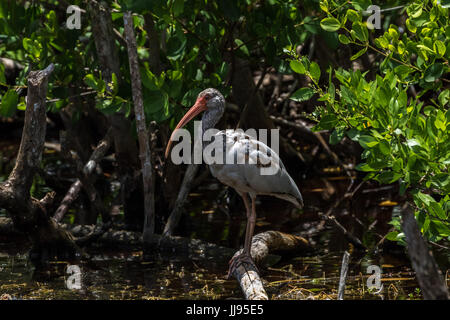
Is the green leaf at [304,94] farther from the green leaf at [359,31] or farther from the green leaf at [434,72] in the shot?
the green leaf at [434,72]

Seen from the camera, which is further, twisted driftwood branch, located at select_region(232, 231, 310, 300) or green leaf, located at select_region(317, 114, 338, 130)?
green leaf, located at select_region(317, 114, 338, 130)

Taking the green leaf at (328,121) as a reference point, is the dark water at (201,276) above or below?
below

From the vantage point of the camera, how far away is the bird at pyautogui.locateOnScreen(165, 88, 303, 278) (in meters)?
6.91

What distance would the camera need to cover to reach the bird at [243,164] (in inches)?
272

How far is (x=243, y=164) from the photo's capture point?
22.7 feet

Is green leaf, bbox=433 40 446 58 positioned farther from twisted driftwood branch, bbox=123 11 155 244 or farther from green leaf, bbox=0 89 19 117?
green leaf, bbox=0 89 19 117

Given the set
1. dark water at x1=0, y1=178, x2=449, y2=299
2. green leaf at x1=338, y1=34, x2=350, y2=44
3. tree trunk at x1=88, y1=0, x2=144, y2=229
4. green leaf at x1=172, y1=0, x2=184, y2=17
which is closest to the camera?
green leaf at x1=338, y1=34, x2=350, y2=44

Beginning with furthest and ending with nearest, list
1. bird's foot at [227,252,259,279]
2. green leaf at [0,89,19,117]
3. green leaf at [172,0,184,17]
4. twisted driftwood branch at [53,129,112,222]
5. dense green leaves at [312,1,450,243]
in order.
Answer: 1. twisted driftwood branch at [53,129,112,222]
2. green leaf at [0,89,19,117]
3. green leaf at [172,0,184,17]
4. bird's foot at [227,252,259,279]
5. dense green leaves at [312,1,450,243]

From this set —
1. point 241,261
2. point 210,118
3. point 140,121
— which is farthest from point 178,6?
point 241,261

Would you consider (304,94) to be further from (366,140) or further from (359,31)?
(366,140)

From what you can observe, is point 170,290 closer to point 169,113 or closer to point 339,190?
point 169,113

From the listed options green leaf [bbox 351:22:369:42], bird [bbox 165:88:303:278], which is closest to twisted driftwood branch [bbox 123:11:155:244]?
bird [bbox 165:88:303:278]

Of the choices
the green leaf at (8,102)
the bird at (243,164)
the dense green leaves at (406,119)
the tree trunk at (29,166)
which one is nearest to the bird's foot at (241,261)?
the bird at (243,164)
